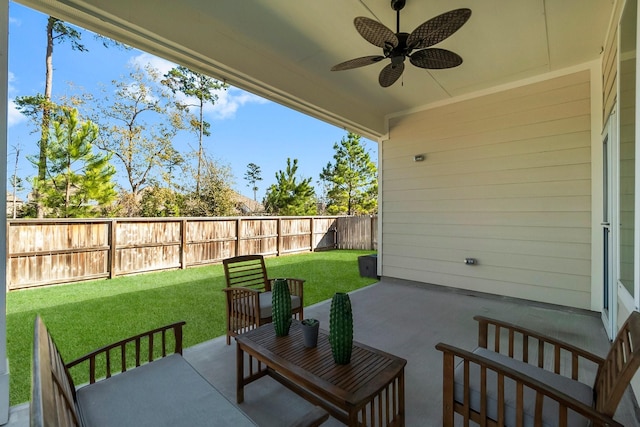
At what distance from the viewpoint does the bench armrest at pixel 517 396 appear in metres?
1.07

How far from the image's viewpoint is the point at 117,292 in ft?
15.9

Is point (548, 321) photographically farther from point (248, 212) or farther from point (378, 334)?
point (248, 212)

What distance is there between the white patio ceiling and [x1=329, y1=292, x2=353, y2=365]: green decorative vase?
2681mm

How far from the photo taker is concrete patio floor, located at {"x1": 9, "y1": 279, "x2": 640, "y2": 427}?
1.94 meters

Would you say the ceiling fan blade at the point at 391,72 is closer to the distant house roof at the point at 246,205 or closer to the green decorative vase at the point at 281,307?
the green decorative vase at the point at 281,307

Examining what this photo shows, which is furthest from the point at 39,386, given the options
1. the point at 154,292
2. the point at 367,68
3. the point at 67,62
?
the point at 67,62

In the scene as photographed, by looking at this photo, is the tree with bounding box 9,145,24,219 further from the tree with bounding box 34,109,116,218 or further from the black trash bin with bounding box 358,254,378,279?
the black trash bin with bounding box 358,254,378,279

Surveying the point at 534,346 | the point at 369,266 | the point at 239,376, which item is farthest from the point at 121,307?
the point at 534,346

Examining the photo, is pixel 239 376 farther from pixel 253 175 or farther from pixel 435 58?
pixel 253 175

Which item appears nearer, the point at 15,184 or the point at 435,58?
the point at 435,58

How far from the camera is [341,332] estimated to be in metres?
1.64

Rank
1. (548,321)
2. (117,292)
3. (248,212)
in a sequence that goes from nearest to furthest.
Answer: (548,321)
(117,292)
(248,212)

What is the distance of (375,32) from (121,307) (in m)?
4.62

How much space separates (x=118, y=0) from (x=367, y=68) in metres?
2.72
